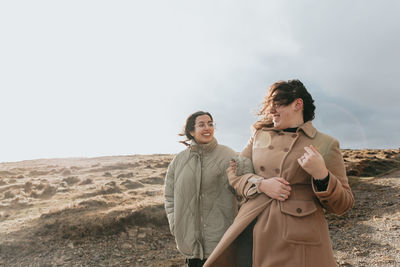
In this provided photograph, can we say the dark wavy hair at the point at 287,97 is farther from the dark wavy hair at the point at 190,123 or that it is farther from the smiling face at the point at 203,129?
the dark wavy hair at the point at 190,123

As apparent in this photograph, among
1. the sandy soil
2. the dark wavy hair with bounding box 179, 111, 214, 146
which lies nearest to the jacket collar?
the dark wavy hair with bounding box 179, 111, 214, 146

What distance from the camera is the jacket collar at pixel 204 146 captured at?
11.5 ft

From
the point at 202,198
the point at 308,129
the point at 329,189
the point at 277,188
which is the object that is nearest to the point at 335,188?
the point at 329,189

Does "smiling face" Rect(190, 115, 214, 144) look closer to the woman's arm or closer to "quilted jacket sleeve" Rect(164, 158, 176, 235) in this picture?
"quilted jacket sleeve" Rect(164, 158, 176, 235)

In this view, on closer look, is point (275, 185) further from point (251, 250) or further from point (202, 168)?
point (202, 168)

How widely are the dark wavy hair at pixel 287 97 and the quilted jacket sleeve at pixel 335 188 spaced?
0.35 m

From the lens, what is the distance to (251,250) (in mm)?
2273

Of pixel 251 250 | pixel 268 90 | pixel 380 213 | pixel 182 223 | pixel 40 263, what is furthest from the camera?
pixel 380 213

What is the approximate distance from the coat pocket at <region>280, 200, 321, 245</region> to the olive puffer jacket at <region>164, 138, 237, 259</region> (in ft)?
4.23

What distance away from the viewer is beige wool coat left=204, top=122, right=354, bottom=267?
204 cm

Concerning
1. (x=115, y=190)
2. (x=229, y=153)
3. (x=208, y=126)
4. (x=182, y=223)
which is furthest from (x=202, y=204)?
(x=115, y=190)

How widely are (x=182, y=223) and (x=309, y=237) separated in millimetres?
1668

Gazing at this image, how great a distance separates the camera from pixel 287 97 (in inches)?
91.8

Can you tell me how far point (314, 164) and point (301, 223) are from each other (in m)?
0.43
